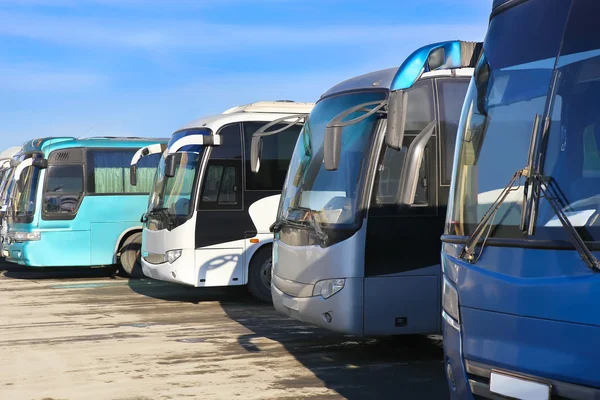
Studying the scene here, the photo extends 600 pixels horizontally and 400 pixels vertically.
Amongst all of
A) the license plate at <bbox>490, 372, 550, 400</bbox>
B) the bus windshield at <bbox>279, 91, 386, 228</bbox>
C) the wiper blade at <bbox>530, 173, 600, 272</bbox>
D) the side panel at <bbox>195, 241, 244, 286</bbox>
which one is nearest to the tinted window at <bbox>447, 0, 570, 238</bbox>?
the wiper blade at <bbox>530, 173, 600, 272</bbox>

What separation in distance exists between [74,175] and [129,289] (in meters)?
3.30

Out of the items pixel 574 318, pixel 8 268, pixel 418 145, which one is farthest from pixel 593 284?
pixel 8 268

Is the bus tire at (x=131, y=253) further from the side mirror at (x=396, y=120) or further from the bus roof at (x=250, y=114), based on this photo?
the side mirror at (x=396, y=120)

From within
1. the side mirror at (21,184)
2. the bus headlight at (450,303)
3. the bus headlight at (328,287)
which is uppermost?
the side mirror at (21,184)

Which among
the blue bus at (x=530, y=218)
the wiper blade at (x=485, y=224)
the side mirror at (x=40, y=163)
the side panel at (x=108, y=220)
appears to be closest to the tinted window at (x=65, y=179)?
the side mirror at (x=40, y=163)

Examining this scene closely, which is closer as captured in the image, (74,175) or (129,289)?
(129,289)

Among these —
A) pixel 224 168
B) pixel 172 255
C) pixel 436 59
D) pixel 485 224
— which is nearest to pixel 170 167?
pixel 224 168

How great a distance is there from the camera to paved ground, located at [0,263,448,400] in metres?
8.16

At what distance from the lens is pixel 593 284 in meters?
4.32

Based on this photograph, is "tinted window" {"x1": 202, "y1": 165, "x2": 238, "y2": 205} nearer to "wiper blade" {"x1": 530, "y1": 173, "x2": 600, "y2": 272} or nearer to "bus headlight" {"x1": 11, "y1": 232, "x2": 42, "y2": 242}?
"bus headlight" {"x1": 11, "y1": 232, "x2": 42, "y2": 242}

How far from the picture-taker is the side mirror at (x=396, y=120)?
19.4 ft

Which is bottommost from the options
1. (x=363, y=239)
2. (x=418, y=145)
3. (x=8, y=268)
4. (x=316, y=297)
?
(x=8, y=268)

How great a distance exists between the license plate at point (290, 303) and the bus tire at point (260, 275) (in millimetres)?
4729

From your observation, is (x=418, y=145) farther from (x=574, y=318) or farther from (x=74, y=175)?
(x=74, y=175)
